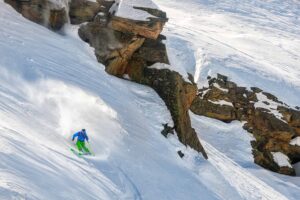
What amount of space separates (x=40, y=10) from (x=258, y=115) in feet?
52.7

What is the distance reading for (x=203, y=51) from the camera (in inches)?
1515

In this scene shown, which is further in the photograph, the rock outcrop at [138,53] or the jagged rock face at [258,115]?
the jagged rock face at [258,115]

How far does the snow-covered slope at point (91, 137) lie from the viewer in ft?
34.6

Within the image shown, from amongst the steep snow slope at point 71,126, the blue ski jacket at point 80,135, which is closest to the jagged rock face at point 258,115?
the steep snow slope at point 71,126

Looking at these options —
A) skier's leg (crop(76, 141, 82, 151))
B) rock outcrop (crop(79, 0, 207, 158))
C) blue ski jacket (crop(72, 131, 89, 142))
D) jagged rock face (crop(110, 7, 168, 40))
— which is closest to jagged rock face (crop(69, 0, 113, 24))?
rock outcrop (crop(79, 0, 207, 158))

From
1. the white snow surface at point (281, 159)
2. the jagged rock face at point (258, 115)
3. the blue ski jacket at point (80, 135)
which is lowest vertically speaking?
the white snow surface at point (281, 159)

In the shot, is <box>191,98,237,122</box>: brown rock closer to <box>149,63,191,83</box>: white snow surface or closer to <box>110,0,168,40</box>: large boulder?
<box>149,63,191,83</box>: white snow surface

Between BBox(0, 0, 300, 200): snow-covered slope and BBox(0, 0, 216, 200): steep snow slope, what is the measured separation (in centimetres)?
4

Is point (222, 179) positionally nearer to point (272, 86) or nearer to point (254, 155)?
point (254, 155)

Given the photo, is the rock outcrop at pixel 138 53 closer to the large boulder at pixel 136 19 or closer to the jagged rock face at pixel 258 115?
the large boulder at pixel 136 19

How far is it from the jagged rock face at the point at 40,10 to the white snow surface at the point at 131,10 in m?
2.72

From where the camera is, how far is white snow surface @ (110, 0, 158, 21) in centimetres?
2211

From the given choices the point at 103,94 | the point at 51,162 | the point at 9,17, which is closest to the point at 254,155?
the point at 103,94

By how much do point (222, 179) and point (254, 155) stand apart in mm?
9192
